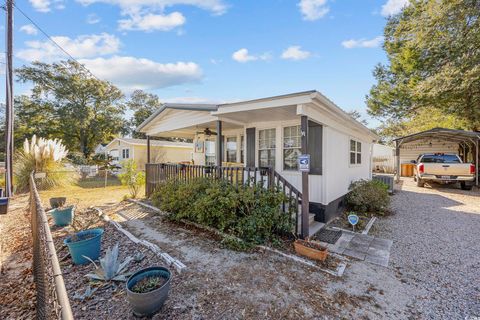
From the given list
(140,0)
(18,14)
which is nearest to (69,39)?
(18,14)

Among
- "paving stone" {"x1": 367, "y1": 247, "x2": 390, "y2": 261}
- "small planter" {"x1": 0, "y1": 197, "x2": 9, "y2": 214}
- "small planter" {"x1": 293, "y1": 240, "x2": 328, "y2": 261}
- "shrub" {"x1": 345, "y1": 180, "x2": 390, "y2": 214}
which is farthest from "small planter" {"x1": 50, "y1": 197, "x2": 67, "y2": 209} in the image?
"shrub" {"x1": 345, "y1": 180, "x2": 390, "y2": 214}

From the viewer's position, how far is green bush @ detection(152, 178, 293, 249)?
408 cm

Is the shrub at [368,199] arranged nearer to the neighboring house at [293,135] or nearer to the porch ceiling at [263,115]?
the neighboring house at [293,135]

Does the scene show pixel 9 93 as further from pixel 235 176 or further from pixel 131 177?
pixel 235 176

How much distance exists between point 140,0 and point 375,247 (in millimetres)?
9112

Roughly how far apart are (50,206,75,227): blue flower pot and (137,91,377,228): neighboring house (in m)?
3.71

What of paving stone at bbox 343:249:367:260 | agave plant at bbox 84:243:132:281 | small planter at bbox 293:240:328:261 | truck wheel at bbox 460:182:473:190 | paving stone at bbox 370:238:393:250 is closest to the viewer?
agave plant at bbox 84:243:132:281

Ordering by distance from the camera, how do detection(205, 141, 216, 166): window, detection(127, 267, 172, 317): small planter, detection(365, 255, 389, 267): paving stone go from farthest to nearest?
1. detection(205, 141, 216, 166): window
2. detection(365, 255, 389, 267): paving stone
3. detection(127, 267, 172, 317): small planter

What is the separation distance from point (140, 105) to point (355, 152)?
3146cm

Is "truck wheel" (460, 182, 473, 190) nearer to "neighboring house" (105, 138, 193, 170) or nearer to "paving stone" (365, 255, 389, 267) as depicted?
"paving stone" (365, 255, 389, 267)

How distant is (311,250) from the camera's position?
3.63 m

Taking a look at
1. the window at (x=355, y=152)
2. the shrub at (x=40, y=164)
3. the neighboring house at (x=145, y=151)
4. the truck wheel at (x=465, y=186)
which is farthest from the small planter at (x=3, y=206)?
the truck wheel at (x=465, y=186)

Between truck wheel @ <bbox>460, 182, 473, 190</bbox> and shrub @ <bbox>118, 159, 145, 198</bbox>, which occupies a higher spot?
shrub @ <bbox>118, 159, 145, 198</bbox>

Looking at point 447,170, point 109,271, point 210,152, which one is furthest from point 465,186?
point 109,271
